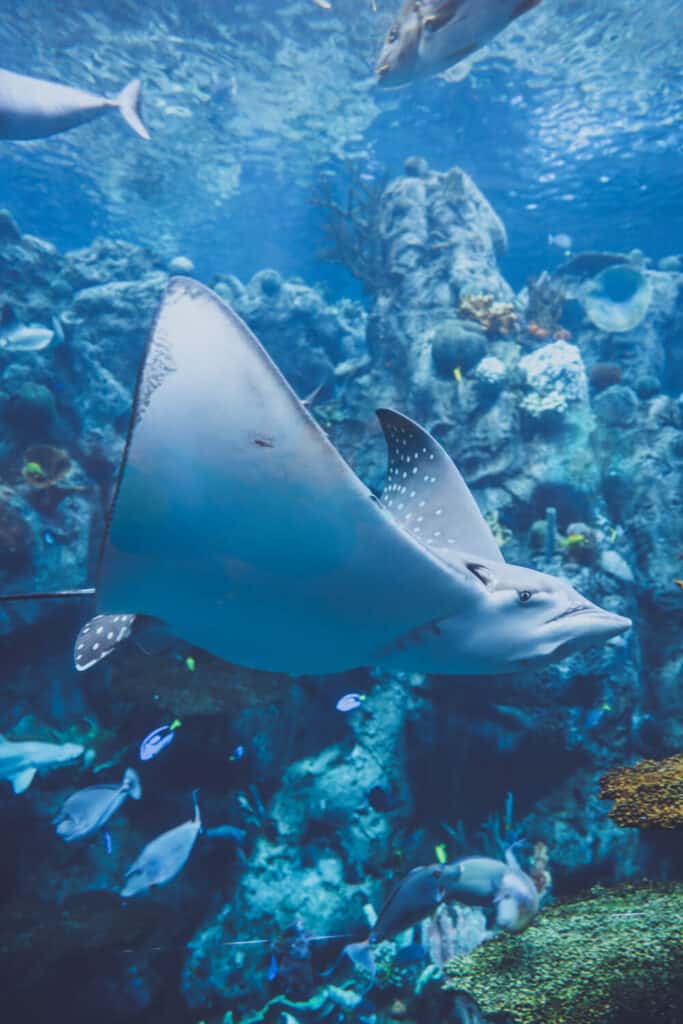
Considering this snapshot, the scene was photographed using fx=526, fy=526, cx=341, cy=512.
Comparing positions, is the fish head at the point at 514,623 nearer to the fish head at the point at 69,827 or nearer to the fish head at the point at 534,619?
the fish head at the point at 534,619

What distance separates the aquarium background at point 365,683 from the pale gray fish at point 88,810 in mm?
940

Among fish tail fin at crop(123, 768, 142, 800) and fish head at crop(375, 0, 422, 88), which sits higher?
fish head at crop(375, 0, 422, 88)

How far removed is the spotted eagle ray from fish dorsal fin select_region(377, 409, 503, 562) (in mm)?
284

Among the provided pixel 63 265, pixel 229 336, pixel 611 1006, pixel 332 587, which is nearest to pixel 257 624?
pixel 332 587

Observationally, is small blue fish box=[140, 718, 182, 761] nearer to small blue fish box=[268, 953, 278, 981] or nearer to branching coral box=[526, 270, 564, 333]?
small blue fish box=[268, 953, 278, 981]

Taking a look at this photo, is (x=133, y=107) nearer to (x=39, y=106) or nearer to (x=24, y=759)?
(x=39, y=106)

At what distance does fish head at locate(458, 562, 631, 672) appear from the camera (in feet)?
7.25

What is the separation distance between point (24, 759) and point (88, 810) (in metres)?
0.74

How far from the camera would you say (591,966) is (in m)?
3.10

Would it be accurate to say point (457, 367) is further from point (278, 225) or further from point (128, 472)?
point (278, 225)

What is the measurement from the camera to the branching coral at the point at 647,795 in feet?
12.0

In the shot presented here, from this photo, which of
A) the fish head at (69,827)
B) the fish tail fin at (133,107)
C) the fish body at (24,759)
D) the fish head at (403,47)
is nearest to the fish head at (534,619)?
the fish head at (69,827)

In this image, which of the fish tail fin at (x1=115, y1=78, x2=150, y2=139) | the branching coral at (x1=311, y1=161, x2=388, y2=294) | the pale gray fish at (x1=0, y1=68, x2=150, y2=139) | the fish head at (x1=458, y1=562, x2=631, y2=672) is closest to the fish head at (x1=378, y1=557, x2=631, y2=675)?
the fish head at (x1=458, y1=562, x2=631, y2=672)

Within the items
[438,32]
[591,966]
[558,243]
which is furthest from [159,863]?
[558,243]
